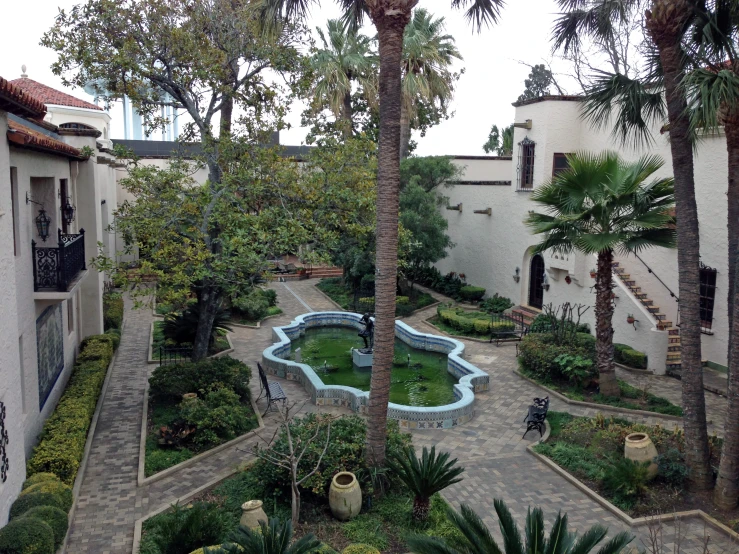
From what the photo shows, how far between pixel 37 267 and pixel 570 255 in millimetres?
15993

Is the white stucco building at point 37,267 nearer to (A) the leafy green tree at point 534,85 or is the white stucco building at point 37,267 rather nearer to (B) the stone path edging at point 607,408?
(B) the stone path edging at point 607,408

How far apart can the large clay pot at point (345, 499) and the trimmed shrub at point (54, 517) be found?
356 cm

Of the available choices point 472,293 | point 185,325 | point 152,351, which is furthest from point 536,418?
point 472,293

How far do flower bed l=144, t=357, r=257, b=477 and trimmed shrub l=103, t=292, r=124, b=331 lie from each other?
649cm

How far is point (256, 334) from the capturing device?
21953 mm

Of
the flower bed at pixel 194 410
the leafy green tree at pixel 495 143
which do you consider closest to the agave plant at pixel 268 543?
the flower bed at pixel 194 410

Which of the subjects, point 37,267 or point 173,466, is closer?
point 173,466

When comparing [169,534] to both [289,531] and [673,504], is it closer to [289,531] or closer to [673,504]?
[289,531]

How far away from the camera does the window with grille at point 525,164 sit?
77.3 ft

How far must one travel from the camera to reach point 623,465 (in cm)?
1025

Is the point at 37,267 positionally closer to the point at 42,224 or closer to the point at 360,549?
the point at 42,224

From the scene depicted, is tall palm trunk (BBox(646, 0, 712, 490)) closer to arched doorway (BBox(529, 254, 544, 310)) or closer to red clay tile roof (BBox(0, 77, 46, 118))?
red clay tile roof (BBox(0, 77, 46, 118))

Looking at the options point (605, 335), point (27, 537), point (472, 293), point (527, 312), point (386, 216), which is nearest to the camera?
point (27, 537)

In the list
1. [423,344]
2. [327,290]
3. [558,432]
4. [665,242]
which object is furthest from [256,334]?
[665,242]
